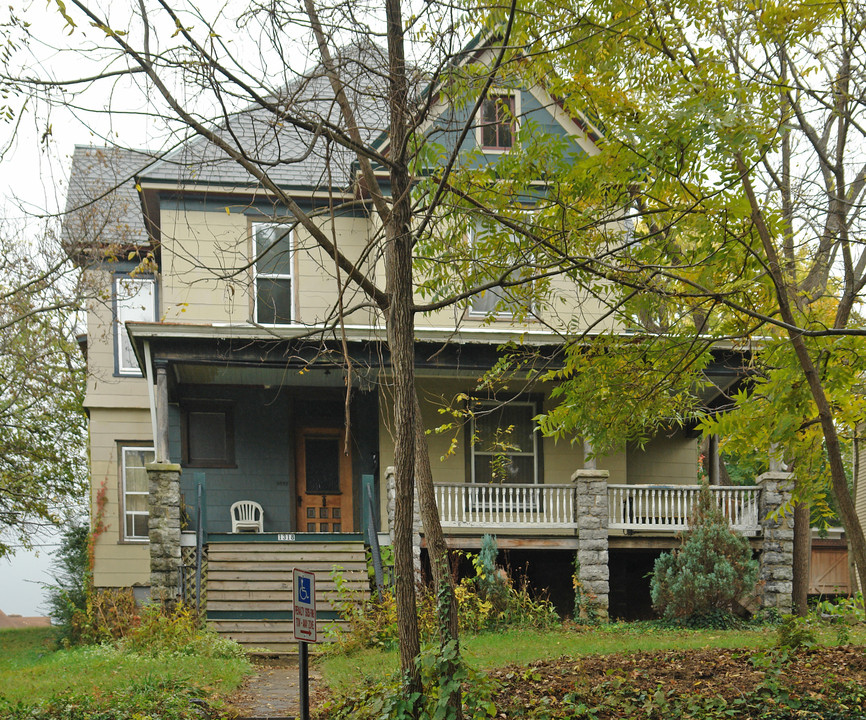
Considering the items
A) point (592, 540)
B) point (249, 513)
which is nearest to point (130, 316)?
point (249, 513)

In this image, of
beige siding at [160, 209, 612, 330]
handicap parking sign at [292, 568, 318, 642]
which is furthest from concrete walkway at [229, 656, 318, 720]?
beige siding at [160, 209, 612, 330]

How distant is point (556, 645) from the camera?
37.5ft

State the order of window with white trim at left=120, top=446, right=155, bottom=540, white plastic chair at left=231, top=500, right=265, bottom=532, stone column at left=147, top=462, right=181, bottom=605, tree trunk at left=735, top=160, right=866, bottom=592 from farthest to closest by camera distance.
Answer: window with white trim at left=120, top=446, right=155, bottom=540
white plastic chair at left=231, top=500, right=265, bottom=532
stone column at left=147, top=462, right=181, bottom=605
tree trunk at left=735, top=160, right=866, bottom=592

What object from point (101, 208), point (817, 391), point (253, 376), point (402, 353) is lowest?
point (817, 391)

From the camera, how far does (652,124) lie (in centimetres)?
711

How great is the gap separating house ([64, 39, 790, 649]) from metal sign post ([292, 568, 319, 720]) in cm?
664

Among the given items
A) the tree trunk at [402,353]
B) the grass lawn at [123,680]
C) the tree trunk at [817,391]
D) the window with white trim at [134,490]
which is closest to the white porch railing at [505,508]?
the grass lawn at [123,680]

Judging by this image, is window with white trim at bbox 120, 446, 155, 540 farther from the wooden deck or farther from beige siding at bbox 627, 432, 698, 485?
beige siding at bbox 627, 432, 698, 485

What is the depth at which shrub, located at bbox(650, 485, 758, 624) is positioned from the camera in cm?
1370

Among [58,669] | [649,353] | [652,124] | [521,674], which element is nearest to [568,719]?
[521,674]

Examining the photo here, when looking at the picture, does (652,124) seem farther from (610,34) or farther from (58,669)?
(58,669)

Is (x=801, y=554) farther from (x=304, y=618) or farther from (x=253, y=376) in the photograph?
(x=304, y=618)

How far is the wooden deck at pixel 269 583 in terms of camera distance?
41.6 ft

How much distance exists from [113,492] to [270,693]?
964 centimetres
